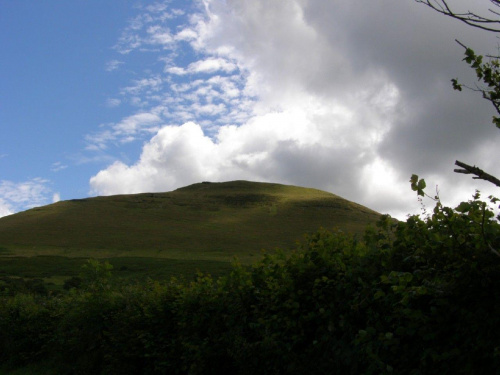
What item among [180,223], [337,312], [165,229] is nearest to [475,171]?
[337,312]

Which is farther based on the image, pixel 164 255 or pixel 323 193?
pixel 323 193

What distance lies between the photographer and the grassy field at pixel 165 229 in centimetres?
7094

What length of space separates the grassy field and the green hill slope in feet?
0.64

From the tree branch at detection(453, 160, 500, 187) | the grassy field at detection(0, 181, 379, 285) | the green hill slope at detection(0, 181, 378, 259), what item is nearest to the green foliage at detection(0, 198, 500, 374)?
the tree branch at detection(453, 160, 500, 187)

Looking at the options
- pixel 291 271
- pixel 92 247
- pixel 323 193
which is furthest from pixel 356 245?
pixel 323 193

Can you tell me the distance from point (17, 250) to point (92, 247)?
13187mm

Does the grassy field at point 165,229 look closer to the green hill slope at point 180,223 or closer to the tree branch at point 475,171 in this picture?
the green hill slope at point 180,223

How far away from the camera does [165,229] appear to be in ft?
340

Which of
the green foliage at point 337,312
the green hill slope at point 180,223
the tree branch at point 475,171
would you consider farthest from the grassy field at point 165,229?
the tree branch at point 475,171

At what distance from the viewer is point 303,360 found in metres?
5.44

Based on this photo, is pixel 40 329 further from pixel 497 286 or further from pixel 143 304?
pixel 497 286

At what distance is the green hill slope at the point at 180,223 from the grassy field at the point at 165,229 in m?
0.20

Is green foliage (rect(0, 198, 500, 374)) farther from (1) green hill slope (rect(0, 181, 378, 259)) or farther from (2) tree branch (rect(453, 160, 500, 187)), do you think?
(1) green hill slope (rect(0, 181, 378, 259))

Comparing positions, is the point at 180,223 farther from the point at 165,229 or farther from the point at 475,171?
the point at 475,171
